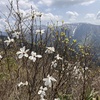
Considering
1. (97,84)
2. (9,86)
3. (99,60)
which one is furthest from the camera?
(97,84)

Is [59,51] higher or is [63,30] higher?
[63,30]

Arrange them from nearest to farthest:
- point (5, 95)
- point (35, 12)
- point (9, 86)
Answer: point (35, 12)
point (5, 95)
point (9, 86)

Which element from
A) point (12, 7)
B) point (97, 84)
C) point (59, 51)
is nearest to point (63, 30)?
point (59, 51)

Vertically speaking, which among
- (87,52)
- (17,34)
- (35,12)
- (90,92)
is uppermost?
(35,12)

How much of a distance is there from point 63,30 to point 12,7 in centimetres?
92

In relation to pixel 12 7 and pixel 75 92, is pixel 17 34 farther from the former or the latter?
pixel 75 92

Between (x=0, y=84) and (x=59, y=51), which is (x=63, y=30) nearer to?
(x=59, y=51)

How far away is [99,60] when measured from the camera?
224 inches

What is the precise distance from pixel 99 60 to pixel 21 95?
261 centimetres

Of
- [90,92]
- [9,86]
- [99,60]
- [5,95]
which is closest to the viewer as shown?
[5,95]

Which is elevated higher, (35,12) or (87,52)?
(35,12)

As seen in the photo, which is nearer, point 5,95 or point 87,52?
point 5,95

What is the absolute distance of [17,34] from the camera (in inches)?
146

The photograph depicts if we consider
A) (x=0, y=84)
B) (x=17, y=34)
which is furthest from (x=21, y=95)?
(x=17, y=34)
